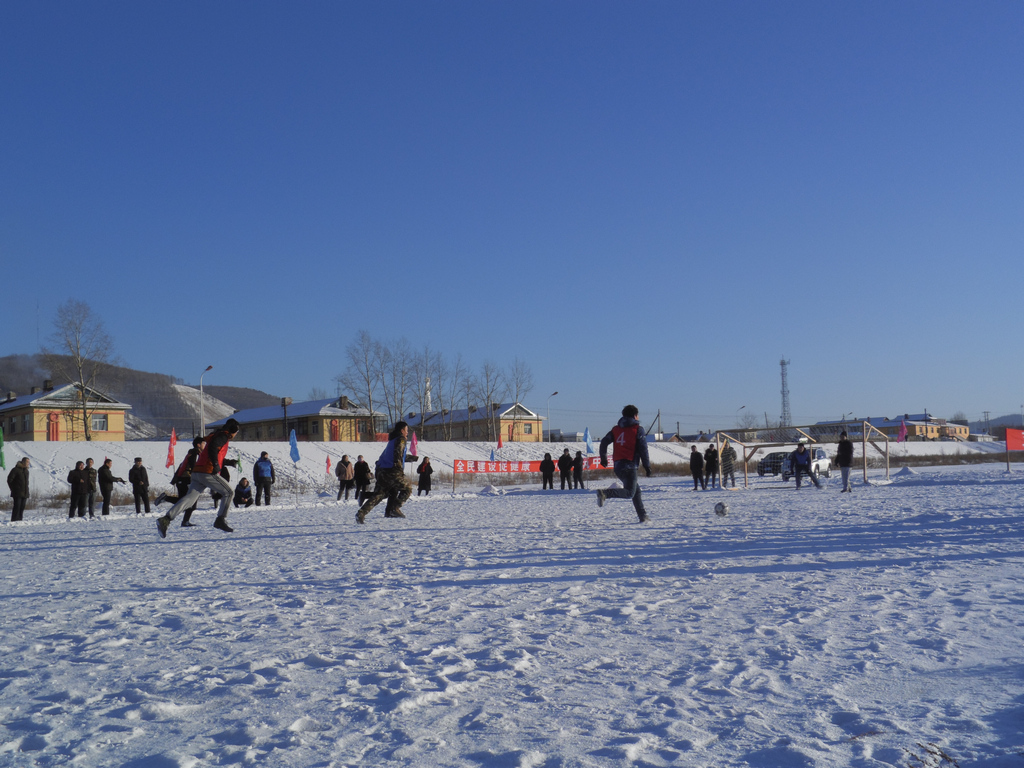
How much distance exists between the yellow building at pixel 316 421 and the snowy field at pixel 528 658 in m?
70.1

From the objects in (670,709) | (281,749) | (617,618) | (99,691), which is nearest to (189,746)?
(281,749)

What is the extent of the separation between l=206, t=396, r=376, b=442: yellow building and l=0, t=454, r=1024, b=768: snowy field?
70.1 meters

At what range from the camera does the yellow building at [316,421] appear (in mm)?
77562

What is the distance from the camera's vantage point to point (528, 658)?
13.5 feet

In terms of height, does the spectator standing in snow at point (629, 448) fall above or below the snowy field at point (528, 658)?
above

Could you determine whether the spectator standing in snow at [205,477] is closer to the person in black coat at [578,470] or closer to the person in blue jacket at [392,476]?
the person in blue jacket at [392,476]

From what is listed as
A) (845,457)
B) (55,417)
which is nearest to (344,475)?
(845,457)

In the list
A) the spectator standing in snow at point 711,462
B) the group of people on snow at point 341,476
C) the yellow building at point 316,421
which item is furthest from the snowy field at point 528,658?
the yellow building at point 316,421

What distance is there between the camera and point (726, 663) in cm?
394

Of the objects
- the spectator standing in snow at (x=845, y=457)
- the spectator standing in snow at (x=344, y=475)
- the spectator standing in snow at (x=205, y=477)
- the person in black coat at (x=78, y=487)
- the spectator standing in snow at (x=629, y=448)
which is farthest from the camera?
the spectator standing in snow at (x=344, y=475)

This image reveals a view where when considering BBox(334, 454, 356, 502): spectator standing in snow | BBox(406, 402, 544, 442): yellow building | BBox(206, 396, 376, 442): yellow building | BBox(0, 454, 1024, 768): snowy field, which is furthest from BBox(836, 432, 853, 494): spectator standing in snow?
BBox(406, 402, 544, 442): yellow building

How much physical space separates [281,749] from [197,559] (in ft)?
21.6

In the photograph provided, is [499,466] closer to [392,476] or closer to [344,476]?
[344,476]

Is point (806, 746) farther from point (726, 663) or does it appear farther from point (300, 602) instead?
point (300, 602)
